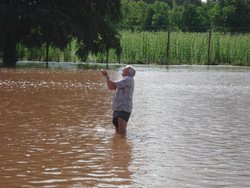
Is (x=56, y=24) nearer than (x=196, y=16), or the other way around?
(x=56, y=24)

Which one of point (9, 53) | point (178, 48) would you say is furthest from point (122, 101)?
point (178, 48)

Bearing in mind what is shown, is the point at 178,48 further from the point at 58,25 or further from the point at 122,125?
the point at 122,125

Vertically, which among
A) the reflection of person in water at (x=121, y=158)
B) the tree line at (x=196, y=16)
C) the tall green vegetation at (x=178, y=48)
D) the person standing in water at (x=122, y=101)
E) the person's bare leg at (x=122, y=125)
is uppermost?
the tree line at (x=196, y=16)

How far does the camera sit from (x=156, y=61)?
4725 cm

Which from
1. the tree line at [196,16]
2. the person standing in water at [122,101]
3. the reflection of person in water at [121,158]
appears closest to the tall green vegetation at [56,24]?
the person standing in water at [122,101]

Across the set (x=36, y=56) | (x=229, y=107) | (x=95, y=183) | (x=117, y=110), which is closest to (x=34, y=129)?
(x=117, y=110)

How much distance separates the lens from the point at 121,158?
25.9 feet

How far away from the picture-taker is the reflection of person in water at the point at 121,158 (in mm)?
6737

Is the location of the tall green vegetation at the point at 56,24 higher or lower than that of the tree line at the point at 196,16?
lower

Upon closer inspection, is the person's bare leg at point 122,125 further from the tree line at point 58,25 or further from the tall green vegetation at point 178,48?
the tall green vegetation at point 178,48

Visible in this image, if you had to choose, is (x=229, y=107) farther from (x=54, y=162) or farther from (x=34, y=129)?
(x=54, y=162)

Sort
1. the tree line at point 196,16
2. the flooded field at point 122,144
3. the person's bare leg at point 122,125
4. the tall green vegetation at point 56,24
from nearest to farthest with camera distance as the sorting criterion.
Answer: the flooded field at point 122,144, the person's bare leg at point 122,125, the tall green vegetation at point 56,24, the tree line at point 196,16

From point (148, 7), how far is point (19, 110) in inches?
3259

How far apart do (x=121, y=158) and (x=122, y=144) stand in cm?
114
